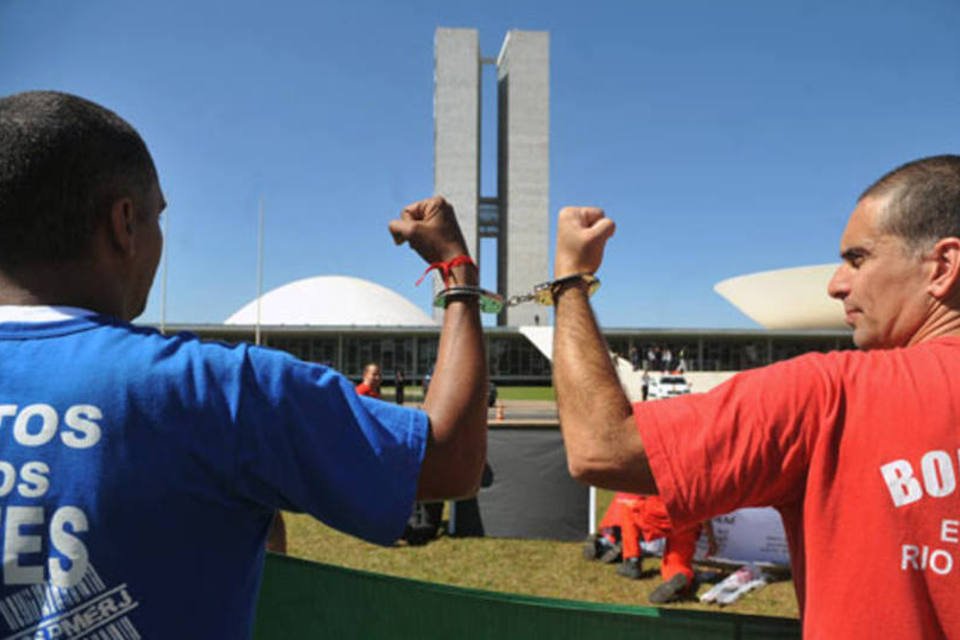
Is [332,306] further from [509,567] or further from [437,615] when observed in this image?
[437,615]

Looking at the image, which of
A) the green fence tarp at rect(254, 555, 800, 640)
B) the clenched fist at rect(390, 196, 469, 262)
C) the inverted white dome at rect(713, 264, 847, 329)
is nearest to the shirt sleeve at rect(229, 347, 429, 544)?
the clenched fist at rect(390, 196, 469, 262)

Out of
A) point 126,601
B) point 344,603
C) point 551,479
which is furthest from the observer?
point 551,479

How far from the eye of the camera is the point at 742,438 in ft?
4.08

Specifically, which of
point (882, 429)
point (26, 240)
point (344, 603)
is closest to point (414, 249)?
point (26, 240)

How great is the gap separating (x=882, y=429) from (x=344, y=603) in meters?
1.88

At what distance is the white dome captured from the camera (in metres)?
65.5

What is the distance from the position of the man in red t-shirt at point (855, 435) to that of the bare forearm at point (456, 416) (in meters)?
0.20

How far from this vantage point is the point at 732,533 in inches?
250

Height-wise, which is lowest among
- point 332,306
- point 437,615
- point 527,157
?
point 437,615

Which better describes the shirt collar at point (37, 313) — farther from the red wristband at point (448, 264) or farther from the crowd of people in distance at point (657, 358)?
the crowd of people in distance at point (657, 358)

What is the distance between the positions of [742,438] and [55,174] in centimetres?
118

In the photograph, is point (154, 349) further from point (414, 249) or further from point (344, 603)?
point (344, 603)

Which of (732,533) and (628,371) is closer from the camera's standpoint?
(732,533)

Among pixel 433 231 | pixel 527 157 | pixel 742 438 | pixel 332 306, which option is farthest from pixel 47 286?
pixel 332 306
